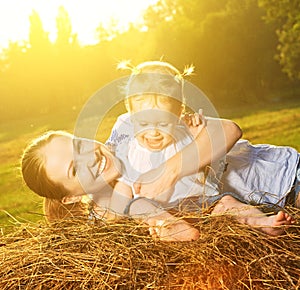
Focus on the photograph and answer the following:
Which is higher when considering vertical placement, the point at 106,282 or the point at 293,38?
the point at 106,282

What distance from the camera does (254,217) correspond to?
3.15 meters

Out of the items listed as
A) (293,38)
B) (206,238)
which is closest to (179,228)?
(206,238)

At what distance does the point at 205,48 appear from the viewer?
26.9 metres

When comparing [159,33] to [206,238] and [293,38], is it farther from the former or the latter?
[206,238]

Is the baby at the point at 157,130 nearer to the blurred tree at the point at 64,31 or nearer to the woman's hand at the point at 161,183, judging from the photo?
the woman's hand at the point at 161,183

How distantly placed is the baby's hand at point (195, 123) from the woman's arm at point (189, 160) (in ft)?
0.21

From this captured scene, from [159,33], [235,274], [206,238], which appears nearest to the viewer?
[235,274]

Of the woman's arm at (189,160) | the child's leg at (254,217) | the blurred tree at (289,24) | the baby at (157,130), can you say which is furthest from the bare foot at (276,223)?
the blurred tree at (289,24)

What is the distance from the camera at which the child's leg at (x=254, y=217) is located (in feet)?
9.91

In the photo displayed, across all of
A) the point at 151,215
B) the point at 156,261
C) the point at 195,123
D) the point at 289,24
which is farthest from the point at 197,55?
the point at 156,261

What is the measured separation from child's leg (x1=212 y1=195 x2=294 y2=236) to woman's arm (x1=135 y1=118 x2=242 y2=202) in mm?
323

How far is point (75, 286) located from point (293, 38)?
24488mm

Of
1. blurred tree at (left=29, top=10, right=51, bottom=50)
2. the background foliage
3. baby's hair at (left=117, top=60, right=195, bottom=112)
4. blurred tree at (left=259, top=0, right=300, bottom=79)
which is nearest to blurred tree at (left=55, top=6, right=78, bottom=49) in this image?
the background foliage

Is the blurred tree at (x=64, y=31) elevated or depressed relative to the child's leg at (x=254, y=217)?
depressed
